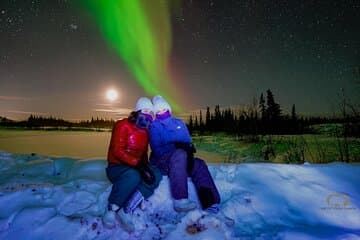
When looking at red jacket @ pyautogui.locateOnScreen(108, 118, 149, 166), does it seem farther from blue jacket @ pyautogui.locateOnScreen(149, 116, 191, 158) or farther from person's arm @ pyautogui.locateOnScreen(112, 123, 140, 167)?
blue jacket @ pyautogui.locateOnScreen(149, 116, 191, 158)

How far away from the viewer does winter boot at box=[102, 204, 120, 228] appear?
3066 mm

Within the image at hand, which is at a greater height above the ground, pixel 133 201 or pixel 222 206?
pixel 133 201

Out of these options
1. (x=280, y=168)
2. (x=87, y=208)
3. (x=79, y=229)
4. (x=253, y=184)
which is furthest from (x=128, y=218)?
(x=280, y=168)

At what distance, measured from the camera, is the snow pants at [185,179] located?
3584 mm

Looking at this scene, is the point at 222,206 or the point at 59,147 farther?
the point at 59,147

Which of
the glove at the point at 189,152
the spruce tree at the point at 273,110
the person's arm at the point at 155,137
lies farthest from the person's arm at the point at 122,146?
the spruce tree at the point at 273,110

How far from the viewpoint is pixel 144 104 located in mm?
4324

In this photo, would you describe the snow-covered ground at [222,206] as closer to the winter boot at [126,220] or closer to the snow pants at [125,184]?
the winter boot at [126,220]

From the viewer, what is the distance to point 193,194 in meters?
4.14

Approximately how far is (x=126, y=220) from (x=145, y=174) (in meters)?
0.71

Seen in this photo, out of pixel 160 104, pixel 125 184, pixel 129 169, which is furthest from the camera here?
pixel 160 104

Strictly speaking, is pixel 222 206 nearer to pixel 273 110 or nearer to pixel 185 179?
pixel 185 179

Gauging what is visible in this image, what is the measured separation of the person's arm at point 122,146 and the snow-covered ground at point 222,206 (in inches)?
27.6

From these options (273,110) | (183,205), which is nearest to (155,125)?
(183,205)
